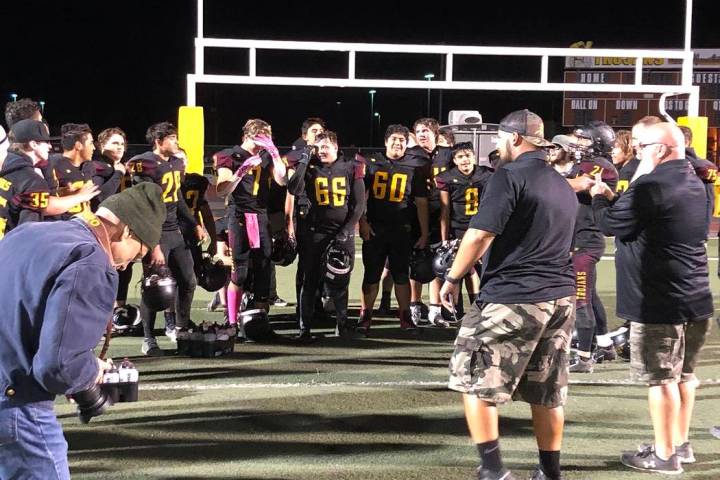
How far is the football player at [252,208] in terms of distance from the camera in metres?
8.09

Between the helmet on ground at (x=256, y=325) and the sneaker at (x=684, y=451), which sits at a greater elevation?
the helmet on ground at (x=256, y=325)

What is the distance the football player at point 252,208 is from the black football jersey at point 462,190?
168cm

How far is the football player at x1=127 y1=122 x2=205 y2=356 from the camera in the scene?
297 inches

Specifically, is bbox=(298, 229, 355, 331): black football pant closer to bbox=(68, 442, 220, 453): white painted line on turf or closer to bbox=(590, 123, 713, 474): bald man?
bbox=(68, 442, 220, 453): white painted line on turf

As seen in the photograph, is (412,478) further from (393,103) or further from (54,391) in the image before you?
(393,103)

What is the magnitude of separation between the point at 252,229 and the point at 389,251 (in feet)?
4.61

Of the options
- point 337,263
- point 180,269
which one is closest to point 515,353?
point 337,263

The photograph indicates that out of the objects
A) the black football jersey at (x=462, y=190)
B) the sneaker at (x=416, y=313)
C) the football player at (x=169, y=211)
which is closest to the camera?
the football player at (x=169, y=211)

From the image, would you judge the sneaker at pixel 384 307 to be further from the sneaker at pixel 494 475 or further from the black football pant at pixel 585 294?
the sneaker at pixel 494 475

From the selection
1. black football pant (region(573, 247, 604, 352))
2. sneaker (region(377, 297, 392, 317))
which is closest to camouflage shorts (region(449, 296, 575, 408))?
→ black football pant (region(573, 247, 604, 352))

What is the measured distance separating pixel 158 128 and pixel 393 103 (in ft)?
257

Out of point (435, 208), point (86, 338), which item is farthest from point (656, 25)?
point (86, 338)

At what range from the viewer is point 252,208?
8.14 metres

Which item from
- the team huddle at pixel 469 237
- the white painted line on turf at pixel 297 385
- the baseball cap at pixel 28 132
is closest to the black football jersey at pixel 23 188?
the team huddle at pixel 469 237
